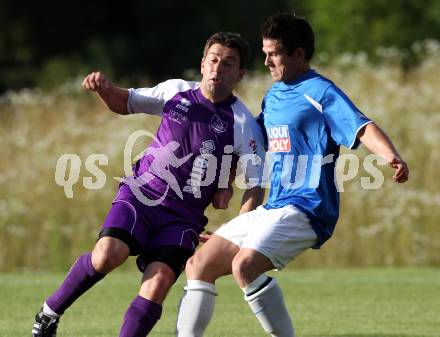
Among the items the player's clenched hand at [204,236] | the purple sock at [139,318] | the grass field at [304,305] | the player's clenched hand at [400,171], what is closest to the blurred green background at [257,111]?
the grass field at [304,305]

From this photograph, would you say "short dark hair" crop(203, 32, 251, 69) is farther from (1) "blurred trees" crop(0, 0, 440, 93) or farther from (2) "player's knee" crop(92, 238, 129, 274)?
(1) "blurred trees" crop(0, 0, 440, 93)

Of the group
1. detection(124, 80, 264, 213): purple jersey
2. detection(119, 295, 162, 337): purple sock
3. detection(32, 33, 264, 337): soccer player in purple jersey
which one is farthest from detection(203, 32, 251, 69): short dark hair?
detection(119, 295, 162, 337): purple sock

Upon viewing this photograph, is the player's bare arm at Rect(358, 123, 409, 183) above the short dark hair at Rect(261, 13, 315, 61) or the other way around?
the other way around

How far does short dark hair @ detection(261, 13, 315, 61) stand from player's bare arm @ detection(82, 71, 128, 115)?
0.87 m

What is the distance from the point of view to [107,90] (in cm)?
621

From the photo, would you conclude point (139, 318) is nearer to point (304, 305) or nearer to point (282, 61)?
point (282, 61)

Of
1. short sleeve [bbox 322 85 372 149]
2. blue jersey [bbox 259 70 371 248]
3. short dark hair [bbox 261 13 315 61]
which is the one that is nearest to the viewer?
short sleeve [bbox 322 85 372 149]

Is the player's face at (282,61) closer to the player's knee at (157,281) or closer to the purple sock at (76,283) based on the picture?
the player's knee at (157,281)

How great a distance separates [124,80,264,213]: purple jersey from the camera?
609cm

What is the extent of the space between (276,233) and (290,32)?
0.99 m

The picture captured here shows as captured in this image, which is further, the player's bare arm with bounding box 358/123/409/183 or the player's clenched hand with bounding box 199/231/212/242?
the player's clenched hand with bounding box 199/231/212/242

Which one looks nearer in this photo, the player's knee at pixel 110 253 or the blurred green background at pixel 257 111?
the player's knee at pixel 110 253

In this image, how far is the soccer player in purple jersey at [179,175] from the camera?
19.5 feet

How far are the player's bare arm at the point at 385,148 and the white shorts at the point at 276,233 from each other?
47 centimetres
